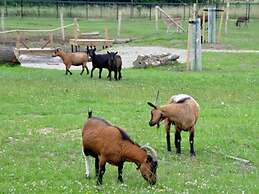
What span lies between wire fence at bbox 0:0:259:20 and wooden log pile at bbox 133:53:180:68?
42.9 m

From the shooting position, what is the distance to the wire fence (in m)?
73.8

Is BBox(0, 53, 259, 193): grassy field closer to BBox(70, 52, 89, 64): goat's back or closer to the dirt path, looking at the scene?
BBox(70, 52, 89, 64): goat's back

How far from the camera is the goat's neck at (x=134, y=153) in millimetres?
9141

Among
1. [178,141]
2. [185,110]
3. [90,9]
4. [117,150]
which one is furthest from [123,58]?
[90,9]

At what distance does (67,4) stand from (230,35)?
30.5 metres

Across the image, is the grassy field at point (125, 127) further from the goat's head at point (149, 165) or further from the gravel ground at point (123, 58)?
the gravel ground at point (123, 58)

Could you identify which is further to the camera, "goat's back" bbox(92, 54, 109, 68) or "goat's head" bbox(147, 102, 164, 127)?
"goat's back" bbox(92, 54, 109, 68)

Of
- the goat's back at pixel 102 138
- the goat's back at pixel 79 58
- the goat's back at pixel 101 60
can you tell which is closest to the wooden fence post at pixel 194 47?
the goat's back at pixel 79 58

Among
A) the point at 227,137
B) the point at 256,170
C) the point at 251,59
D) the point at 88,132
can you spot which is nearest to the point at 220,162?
the point at 256,170

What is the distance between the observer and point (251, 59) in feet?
107

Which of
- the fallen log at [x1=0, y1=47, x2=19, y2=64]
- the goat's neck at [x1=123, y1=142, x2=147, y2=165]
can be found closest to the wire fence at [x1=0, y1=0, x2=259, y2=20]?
the fallen log at [x1=0, y1=47, x2=19, y2=64]

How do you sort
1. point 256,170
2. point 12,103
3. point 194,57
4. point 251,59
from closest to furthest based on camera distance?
point 256,170, point 12,103, point 194,57, point 251,59

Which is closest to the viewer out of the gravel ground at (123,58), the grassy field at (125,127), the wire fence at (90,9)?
the grassy field at (125,127)

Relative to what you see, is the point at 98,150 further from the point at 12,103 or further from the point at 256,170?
the point at 12,103
